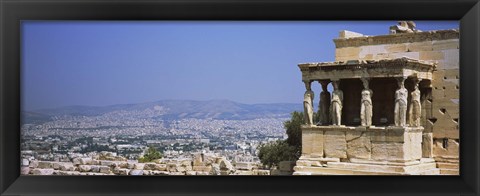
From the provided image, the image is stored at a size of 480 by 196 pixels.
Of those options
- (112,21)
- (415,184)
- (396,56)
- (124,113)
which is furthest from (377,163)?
(112,21)

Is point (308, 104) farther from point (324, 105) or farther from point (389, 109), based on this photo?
point (389, 109)

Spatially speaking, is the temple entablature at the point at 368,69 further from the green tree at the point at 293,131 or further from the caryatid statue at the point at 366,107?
the green tree at the point at 293,131

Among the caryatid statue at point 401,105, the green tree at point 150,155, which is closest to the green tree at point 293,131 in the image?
the green tree at point 150,155

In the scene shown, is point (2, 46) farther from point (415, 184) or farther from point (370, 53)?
point (370, 53)

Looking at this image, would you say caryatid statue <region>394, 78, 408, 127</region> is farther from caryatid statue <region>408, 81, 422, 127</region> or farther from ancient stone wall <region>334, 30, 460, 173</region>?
ancient stone wall <region>334, 30, 460, 173</region>

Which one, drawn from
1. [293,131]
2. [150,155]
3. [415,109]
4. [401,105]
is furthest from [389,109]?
[293,131]
